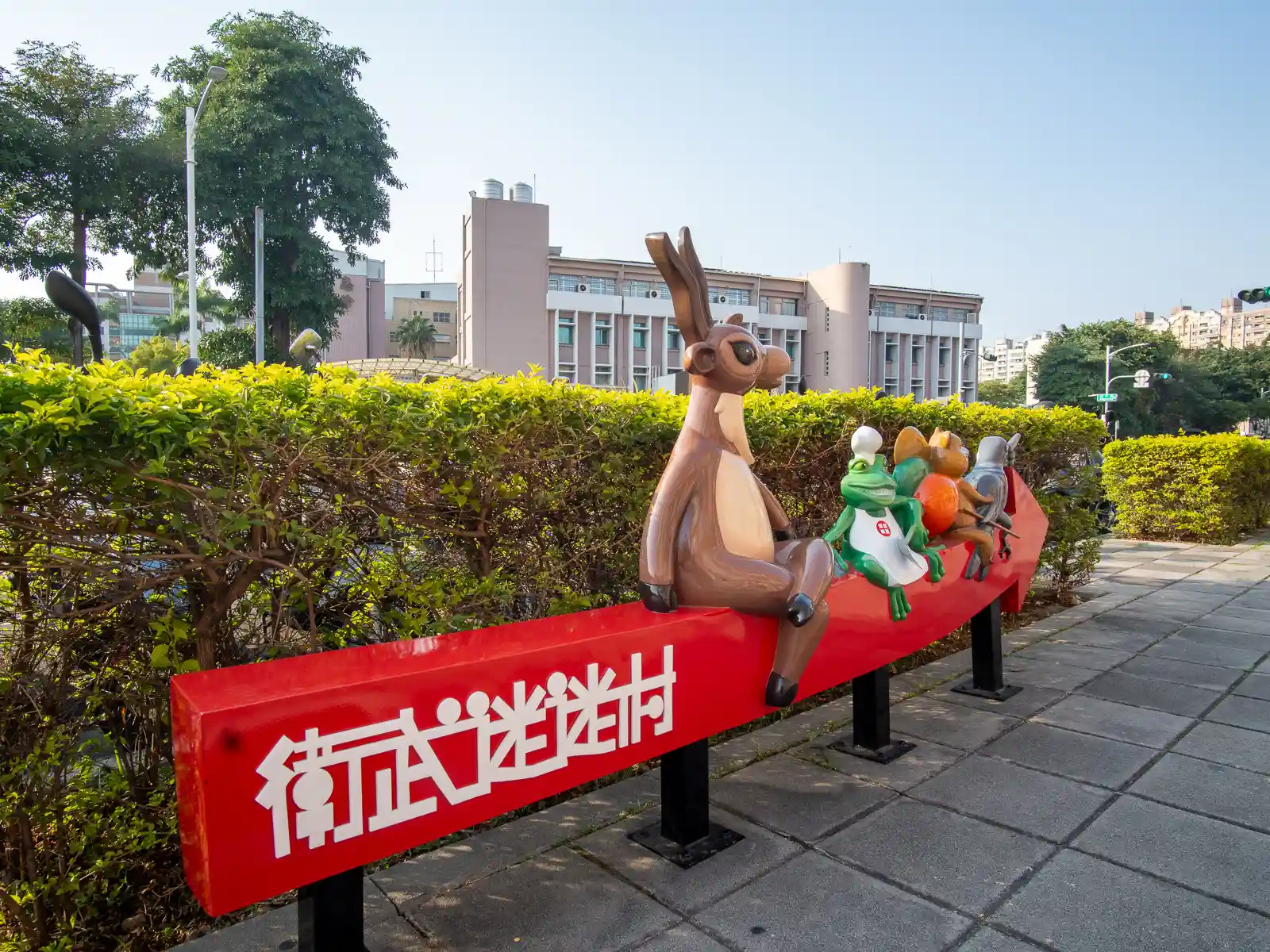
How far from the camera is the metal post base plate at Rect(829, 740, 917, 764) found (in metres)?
3.77

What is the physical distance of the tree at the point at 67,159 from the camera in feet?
73.4

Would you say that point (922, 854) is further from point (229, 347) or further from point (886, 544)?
point (229, 347)

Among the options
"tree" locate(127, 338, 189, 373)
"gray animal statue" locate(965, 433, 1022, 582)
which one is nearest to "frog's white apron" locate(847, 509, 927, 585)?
"gray animal statue" locate(965, 433, 1022, 582)

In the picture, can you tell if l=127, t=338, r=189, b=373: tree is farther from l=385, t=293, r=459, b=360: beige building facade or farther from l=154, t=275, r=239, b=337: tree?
l=385, t=293, r=459, b=360: beige building facade

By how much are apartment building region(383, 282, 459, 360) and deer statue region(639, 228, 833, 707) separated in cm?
5830

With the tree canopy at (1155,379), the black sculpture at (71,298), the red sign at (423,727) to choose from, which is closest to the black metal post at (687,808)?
the red sign at (423,727)

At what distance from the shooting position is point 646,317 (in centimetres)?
4666

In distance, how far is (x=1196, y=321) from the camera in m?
144

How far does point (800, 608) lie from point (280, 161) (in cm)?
2729

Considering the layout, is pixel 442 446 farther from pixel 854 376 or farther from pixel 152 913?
pixel 854 376

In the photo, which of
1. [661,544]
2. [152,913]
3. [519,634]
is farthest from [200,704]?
[661,544]

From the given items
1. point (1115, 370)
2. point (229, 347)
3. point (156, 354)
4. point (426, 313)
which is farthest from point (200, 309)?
point (1115, 370)

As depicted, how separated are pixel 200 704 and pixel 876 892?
7.35 ft

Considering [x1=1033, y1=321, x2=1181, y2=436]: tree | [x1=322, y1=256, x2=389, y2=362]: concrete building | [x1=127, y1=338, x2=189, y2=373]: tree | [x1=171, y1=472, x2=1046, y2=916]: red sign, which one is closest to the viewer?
[x1=171, y1=472, x2=1046, y2=916]: red sign
